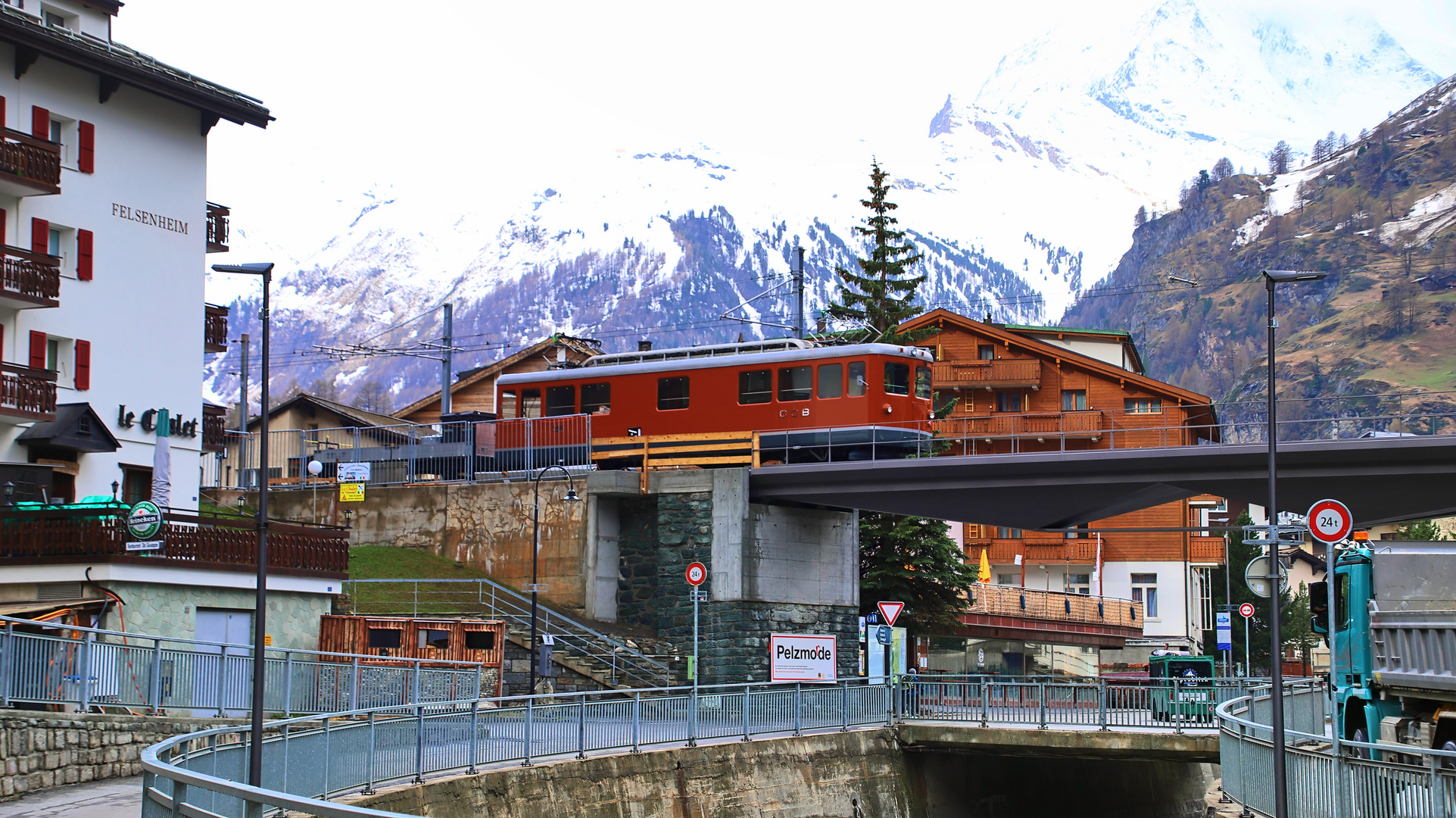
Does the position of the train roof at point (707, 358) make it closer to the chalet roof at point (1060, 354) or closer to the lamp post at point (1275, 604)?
the lamp post at point (1275, 604)

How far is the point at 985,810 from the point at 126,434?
2239 cm

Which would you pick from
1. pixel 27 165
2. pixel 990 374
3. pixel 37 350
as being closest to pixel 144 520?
pixel 37 350

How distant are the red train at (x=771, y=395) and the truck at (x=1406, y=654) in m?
18.6

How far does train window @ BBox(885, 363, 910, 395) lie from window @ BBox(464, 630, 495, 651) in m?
12.9

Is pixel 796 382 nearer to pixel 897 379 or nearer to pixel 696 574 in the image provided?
pixel 897 379

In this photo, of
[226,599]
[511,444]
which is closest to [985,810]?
[511,444]

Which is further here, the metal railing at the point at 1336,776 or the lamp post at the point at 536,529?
the lamp post at the point at 536,529

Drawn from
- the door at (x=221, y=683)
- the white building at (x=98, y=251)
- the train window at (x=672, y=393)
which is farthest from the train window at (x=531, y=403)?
the door at (x=221, y=683)

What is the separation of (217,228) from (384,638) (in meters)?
14.7

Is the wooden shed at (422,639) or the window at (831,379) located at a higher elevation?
the window at (831,379)

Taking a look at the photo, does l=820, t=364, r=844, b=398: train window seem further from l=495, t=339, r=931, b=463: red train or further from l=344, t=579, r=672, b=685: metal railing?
l=344, t=579, r=672, b=685: metal railing

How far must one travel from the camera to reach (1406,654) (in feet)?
62.5

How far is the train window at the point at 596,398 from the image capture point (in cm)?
4303

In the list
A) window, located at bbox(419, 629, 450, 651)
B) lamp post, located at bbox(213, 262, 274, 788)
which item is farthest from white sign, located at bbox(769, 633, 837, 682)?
lamp post, located at bbox(213, 262, 274, 788)
